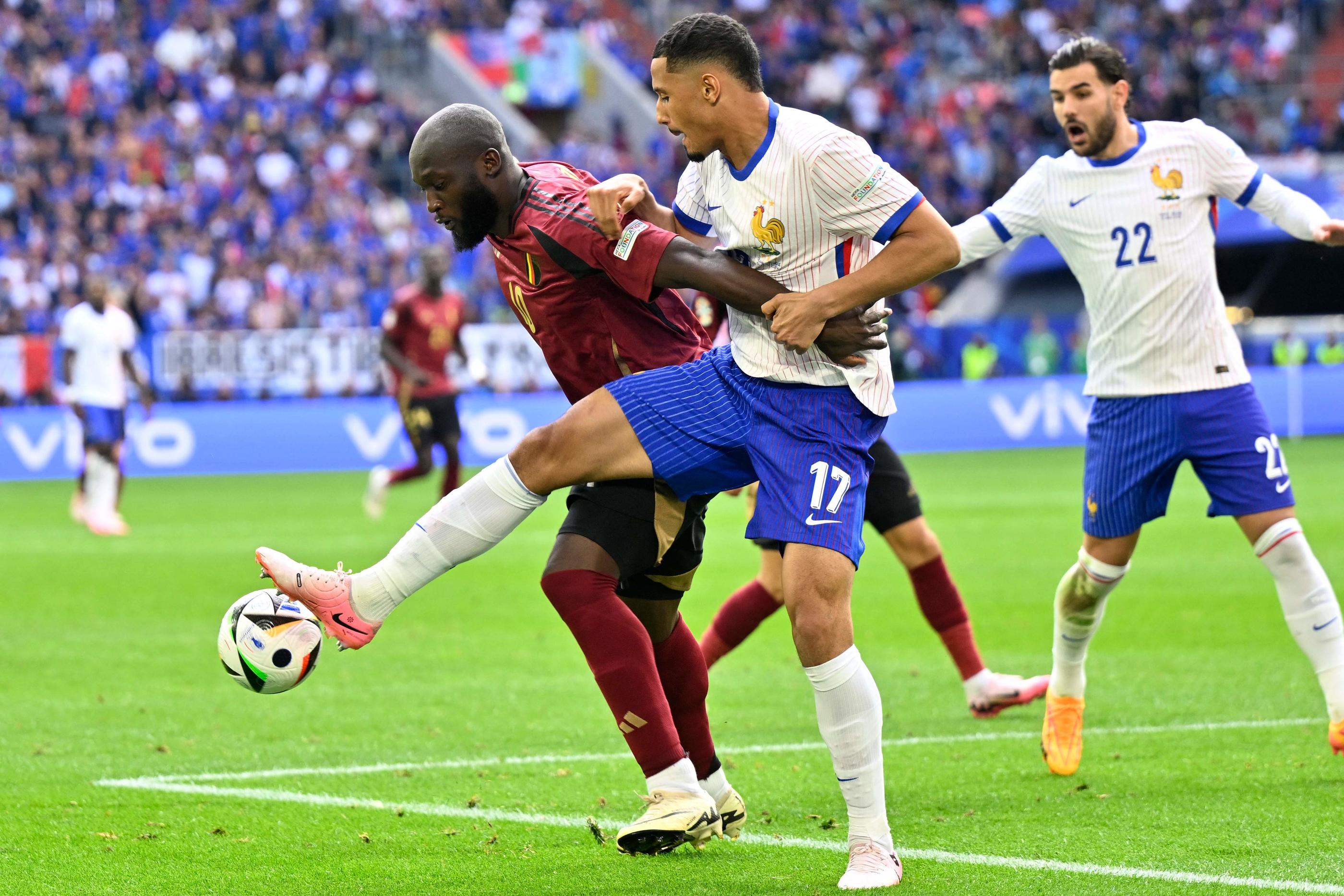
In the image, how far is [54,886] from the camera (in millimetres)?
4340

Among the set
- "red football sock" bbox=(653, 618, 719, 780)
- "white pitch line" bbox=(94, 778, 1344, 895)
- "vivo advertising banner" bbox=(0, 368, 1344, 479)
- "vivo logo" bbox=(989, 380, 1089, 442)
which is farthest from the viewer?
"vivo logo" bbox=(989, 380, 1089, 442)

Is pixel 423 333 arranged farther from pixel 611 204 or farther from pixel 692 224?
pixel 611 204

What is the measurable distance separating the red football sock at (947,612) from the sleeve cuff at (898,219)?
286 cm

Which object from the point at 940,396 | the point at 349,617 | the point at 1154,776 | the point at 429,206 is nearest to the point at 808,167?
the point at 429,206

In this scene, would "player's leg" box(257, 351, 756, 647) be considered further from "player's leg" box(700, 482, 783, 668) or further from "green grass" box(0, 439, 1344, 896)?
"player's leg" box(700, 482, 783, 668)

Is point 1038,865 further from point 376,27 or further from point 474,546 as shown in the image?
point 376,27

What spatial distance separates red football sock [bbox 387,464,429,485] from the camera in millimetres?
14844

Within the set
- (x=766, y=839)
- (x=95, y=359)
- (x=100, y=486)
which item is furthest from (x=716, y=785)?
(x=95, y=359)

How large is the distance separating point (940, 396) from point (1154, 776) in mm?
18361

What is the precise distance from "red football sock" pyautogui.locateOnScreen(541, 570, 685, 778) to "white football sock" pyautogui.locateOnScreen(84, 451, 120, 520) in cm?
1167

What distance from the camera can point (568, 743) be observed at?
6504 mm

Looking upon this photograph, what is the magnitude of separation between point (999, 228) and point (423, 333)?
967 centimetres

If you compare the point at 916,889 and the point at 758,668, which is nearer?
the point at 916,889

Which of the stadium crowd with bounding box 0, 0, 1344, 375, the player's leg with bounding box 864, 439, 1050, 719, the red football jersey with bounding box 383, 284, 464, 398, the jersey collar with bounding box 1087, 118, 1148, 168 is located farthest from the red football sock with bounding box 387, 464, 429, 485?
the jersey collar with bounding box 1087, 118, 1148, 168
